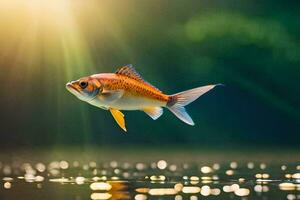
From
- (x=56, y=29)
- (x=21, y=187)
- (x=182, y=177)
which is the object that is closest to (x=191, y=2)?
(x=56, y=29)

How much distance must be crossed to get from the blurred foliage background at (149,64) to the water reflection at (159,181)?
11.5ft

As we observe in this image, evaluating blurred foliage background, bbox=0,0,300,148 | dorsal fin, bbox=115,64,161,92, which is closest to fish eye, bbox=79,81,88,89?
dorsal fin, bbox=115,64,161,92

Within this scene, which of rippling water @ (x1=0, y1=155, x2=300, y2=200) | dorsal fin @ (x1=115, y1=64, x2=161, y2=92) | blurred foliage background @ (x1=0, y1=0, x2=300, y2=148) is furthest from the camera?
blurred foliage background @ (x1=0, y1=0, x2=300, y2=148)

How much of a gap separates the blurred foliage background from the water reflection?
138 inches

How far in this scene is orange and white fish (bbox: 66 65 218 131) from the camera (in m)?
2.44

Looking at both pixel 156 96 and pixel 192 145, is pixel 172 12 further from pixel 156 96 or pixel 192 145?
pixel 156 96

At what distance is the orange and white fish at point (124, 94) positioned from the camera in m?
2.44

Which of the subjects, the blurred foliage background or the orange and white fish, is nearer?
the orange and white fish

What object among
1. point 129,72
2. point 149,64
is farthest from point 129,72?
point 149,64

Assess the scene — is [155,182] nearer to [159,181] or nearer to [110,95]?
[159,181]

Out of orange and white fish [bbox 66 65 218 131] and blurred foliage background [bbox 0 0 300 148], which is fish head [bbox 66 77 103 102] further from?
blurred foliage background [bbox 0 0 300 148]

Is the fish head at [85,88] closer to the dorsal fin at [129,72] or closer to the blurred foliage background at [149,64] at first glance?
the dorsal fin at [129,72]

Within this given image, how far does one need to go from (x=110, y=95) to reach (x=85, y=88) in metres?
0.09

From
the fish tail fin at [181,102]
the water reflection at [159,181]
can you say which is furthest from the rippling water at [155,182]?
the fish tail fin at [181,102]
